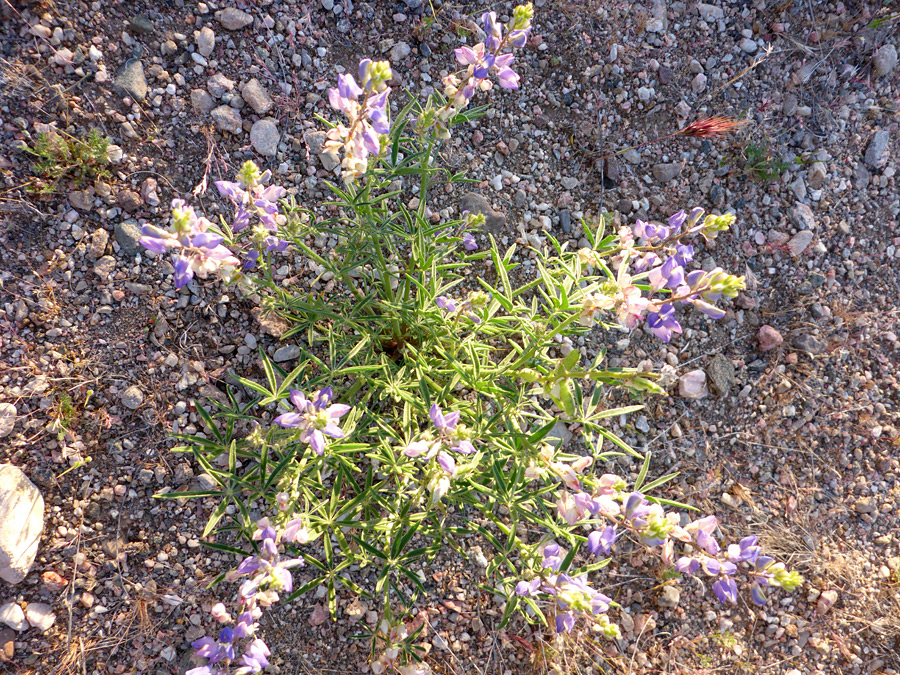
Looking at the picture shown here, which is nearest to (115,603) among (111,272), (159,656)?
(159,656)

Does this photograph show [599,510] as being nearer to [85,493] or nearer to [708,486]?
[708,486]

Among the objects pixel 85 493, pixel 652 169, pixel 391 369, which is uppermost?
pixel 652 169

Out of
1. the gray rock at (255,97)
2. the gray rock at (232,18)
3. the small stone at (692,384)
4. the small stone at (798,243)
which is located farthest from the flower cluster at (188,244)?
the small stone at (798,243)

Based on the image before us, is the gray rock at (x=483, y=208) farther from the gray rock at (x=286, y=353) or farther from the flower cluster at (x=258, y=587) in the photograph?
the flower cluster at (x=258, y=587)

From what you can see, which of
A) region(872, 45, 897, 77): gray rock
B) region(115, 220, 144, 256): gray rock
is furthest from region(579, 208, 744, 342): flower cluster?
region(872, 45, 897, 77): gray rock

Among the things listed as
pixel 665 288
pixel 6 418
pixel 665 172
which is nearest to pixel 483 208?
pixel 665 172

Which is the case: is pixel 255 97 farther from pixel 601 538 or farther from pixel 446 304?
pixel 601 538

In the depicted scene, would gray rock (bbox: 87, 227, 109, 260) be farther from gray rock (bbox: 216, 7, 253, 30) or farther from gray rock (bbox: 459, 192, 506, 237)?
gray rock (bbox: 459, 192, 506, 237)

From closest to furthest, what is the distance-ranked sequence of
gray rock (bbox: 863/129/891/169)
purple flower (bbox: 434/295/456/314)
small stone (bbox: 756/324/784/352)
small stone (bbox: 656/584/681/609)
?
1. purple flower (bbox: 434/295/456/314)
2. small stone (bbox: 656/584/681/609)
3. small stone (bbox: 756/324/784/352)
4. gray rock (bbox: 863/129/891/169)
